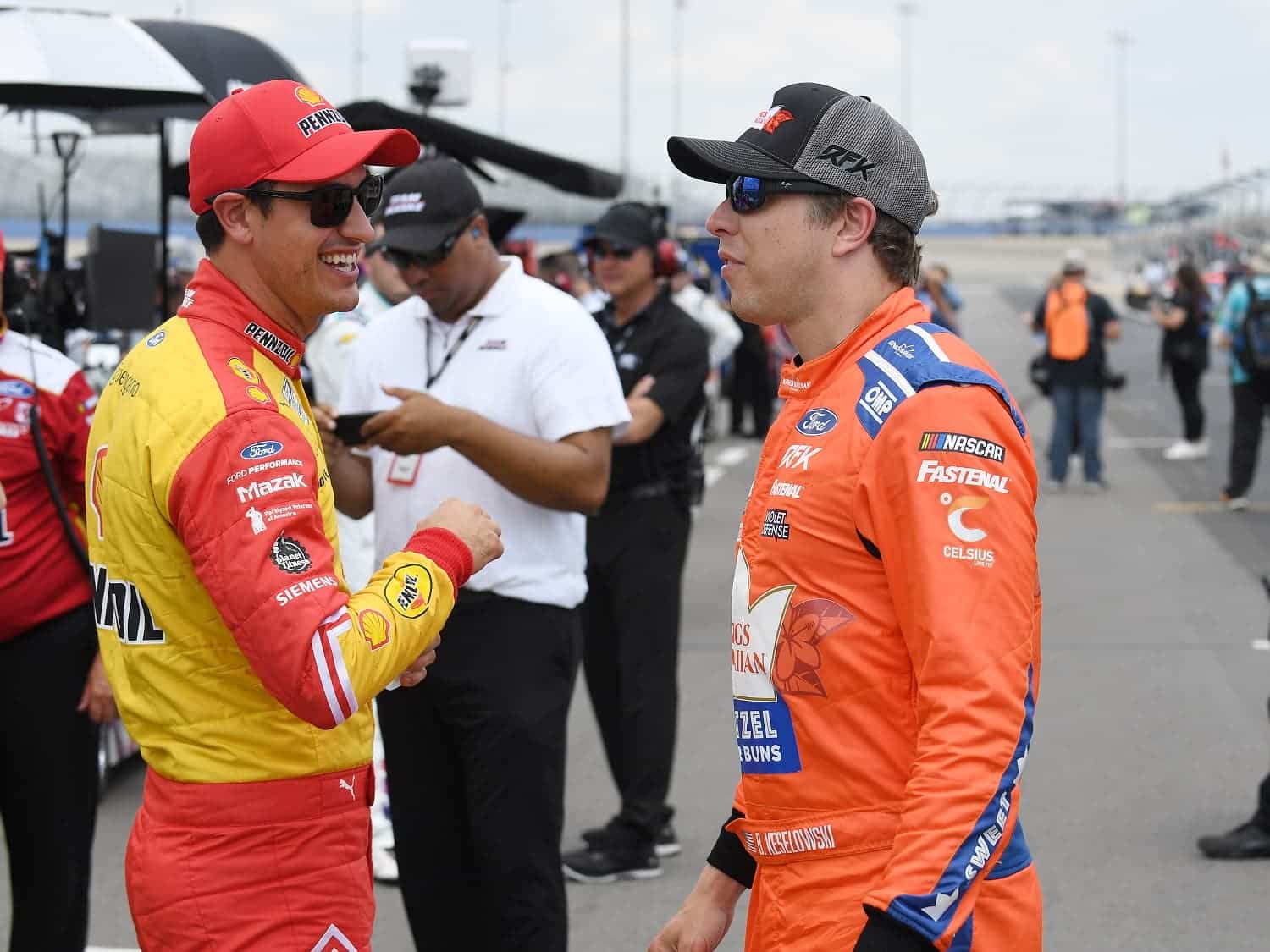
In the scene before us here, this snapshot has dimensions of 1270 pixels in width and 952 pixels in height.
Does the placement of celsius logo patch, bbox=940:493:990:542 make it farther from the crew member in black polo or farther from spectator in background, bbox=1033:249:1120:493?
spectator in background, bbox=1033:249:1120:493

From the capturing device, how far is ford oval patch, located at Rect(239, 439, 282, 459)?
240 cm

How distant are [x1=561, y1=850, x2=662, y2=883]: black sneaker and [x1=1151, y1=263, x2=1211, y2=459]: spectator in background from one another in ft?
38.2

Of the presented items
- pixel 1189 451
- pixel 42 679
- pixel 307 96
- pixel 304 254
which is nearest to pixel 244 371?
pixel 304 254

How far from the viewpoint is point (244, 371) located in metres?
2.54

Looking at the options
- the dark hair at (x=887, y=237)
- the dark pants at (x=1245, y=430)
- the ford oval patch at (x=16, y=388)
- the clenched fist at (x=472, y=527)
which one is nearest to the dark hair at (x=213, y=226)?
the clenched fist at (x=472, y=527)

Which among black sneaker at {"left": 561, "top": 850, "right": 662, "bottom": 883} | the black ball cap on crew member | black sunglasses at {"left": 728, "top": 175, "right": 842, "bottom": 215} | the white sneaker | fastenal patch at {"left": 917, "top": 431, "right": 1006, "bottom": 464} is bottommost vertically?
black sneaker at {"left": 561, "top": 850, "right": 662, "bottom": 883}

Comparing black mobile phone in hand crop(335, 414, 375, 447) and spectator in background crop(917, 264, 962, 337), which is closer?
black mobile phone in hand crop(335, 414, 375, 447)

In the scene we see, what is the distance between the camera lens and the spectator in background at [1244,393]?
1249 centimetres

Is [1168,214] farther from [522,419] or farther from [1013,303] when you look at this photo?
[522,419]

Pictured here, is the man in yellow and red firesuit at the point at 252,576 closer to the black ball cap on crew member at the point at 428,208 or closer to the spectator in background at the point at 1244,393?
the black ball cap on crew member at the point at 428,208

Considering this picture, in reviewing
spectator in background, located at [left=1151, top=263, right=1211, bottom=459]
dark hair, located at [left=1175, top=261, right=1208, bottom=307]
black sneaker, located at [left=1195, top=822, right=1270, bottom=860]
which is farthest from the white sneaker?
black sneaker, located at [left=1195, top=822, right=1270, bottom=860]

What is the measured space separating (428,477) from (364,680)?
151 cm

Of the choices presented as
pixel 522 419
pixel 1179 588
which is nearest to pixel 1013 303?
pixel 1179 588

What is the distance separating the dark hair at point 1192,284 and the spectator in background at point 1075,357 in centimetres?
187
